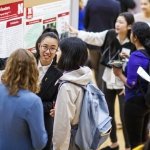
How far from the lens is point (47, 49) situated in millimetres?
3584

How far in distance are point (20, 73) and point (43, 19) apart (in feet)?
4.68

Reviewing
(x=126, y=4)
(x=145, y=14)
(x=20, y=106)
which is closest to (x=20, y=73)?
(x=20, y=106)

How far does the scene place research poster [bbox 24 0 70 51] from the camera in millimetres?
3877

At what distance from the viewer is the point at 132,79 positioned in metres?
3.92

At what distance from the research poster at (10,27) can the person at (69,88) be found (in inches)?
27.0

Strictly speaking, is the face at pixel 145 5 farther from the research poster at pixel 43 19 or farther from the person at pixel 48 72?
the person at pixel 48 72

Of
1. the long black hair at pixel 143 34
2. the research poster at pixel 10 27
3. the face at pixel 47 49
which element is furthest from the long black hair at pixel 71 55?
the long black hair at pixel 143 34

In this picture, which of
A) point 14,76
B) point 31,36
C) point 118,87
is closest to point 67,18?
point 31,36

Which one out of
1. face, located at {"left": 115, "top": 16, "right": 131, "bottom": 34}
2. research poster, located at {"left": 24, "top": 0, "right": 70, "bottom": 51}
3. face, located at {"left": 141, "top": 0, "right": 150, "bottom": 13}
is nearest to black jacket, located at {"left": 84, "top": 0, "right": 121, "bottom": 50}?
face, located at {"left": 141, "top": 0, "right": 150, "bottom": 13}

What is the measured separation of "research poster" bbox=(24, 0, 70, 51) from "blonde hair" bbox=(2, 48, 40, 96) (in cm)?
111

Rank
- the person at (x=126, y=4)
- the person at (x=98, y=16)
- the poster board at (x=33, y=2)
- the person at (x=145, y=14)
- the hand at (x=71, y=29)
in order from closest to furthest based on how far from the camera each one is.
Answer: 1. the poster board at (x=33, y=2)
2. the hand at (x=71, y=29)
3. the person at (x=145, y=14)
4. the person at (x=98, y=16)
5. the person at (x=126, y=4)

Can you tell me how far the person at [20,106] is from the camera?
2.70m

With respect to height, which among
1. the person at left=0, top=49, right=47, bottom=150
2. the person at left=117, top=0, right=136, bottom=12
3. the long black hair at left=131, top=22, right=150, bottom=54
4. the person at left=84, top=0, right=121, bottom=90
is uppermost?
the person at left=117, top=0, right=136, bottom=12

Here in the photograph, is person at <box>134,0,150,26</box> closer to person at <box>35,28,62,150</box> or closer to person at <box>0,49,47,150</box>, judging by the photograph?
person at <box>35,28,62,150</box>
